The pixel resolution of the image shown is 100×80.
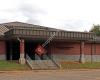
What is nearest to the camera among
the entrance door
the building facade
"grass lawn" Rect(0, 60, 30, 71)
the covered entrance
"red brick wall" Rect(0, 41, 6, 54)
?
"grass lawn" Rect(0, 60, 30, 71)

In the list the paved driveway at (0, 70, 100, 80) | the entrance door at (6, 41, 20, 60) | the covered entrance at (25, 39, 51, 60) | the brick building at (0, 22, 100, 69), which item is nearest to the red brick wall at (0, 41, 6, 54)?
the brick building at (0, 22, 100, 69)

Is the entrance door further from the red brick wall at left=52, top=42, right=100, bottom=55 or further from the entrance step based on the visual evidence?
the entrance step

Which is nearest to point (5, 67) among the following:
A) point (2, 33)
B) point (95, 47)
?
point (2, 33)

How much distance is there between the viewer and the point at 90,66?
162 ft

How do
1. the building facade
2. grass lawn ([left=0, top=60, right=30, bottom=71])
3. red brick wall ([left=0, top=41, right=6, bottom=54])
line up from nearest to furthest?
grass lawn ([left=0, top=60, right=30, bottom=71])
the building facade
red brick wall ([left=0, top=41, right=6, bottom=54])

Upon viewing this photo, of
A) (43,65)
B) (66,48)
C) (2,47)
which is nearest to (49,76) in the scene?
(43,65)

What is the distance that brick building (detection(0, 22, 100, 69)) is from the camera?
47.5m

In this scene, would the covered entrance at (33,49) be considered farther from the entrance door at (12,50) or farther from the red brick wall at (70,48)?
the entrance door at (12,50)

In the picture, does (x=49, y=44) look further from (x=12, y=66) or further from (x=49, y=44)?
(x=12, y=66)

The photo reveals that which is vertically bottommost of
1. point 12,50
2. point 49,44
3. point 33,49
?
point 12,50

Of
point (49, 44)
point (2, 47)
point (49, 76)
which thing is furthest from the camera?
point (49, 44)

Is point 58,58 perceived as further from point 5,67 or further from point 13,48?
point 5,67

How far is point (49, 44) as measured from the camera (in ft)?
181

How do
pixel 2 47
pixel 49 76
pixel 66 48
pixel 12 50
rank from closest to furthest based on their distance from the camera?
pixel 49 76
pixel 2 47
pixel 12 50
pixel 66 48
